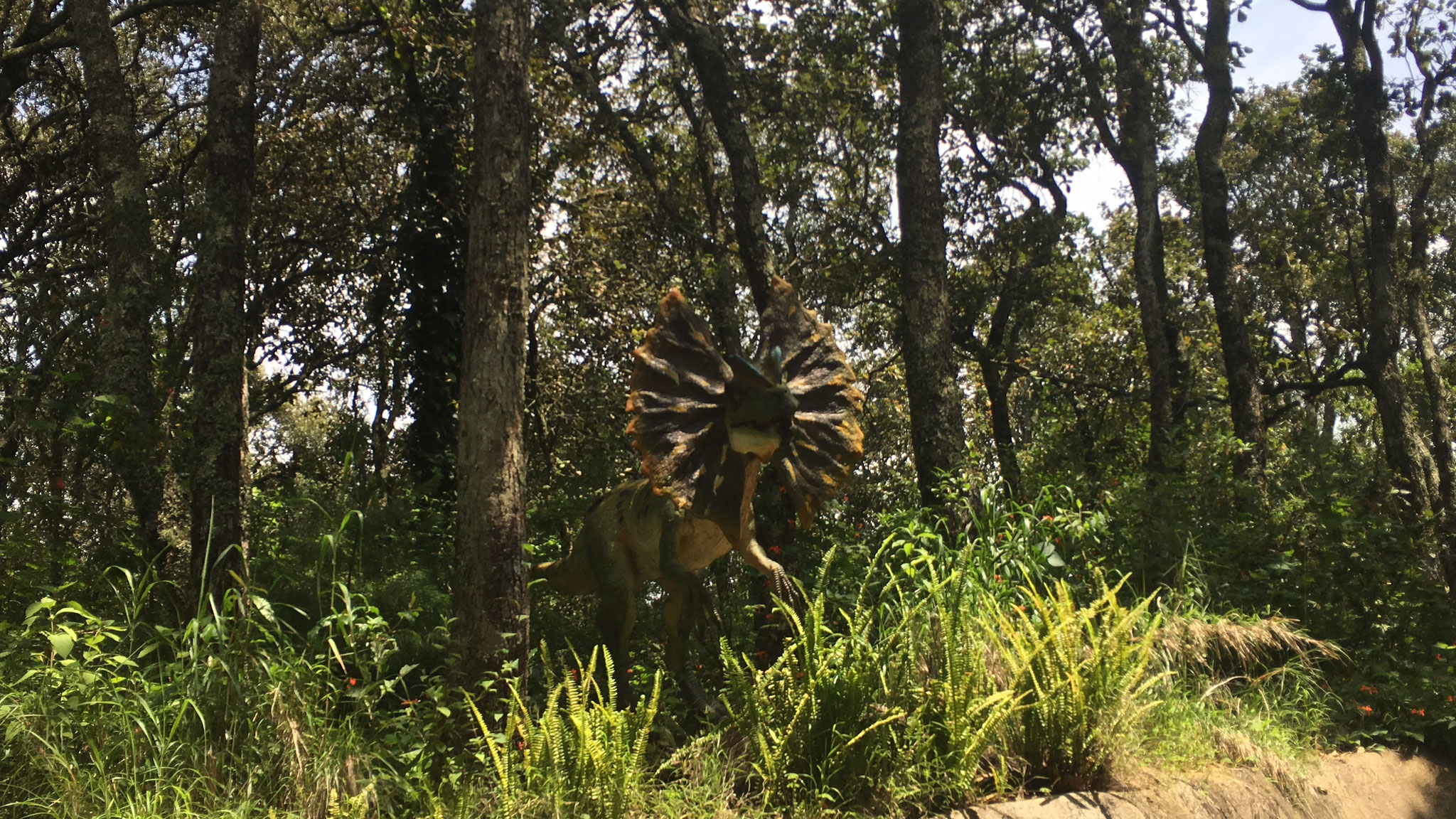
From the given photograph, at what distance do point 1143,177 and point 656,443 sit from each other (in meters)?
8.67

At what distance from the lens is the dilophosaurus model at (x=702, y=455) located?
217 inches

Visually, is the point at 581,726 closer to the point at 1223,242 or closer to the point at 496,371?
the point at 496,371

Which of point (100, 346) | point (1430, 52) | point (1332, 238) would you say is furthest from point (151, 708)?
point (1332, 238)

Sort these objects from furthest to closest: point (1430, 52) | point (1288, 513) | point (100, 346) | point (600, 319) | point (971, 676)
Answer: point (1430, 52) → point (600, 319) → point (1288, 513) → point (100, 346) → point (971, 676)

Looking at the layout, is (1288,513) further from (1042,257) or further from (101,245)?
(101,245)

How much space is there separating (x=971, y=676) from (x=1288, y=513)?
172 inches

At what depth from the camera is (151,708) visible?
13.7 feet

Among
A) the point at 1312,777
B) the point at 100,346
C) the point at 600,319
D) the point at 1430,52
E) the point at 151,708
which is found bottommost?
the point at 1312,777

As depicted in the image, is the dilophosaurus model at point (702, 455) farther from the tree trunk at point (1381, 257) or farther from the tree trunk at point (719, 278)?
the tree trunk at point (1381, 257)

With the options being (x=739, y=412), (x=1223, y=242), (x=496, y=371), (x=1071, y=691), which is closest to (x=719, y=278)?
(x=739, y=412)

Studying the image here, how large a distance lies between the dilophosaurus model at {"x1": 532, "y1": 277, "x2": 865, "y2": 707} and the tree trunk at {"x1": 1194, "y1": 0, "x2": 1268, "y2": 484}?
5.84 m

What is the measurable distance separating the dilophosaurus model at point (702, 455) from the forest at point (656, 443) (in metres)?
0.03

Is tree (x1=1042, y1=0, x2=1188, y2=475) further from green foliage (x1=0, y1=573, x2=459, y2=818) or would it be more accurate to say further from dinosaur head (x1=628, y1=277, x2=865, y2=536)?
green foliage (x1=0, y1=573, x2=459, y2=818)

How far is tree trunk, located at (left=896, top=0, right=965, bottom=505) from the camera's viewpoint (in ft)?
25.9
